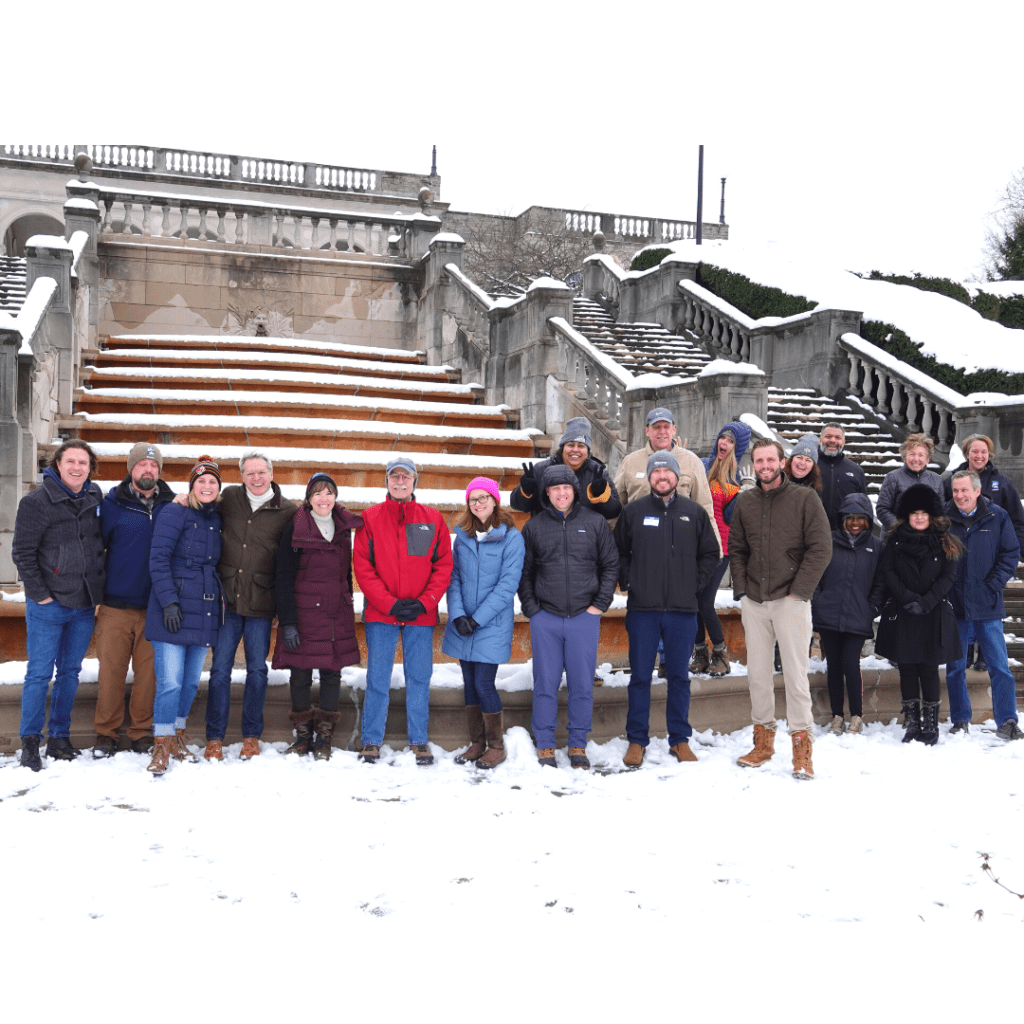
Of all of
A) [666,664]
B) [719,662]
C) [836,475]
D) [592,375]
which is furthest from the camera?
[592,375]

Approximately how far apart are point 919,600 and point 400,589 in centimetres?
360

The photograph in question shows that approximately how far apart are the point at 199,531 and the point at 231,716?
50.0 inches

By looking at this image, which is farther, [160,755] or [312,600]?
[312,600]

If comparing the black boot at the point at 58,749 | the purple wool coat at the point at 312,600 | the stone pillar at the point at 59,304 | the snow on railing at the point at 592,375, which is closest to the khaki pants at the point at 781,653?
the purple wool coat at the point at 312,600

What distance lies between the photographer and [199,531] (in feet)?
18.6

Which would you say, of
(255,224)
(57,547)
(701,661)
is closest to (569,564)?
(701,661)

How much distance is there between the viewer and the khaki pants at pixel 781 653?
5.74 meters

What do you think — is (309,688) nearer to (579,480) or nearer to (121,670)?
(121,670)

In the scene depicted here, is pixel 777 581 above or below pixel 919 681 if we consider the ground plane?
above

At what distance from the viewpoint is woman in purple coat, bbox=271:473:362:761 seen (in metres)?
5.68

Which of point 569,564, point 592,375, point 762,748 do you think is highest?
point 592,375

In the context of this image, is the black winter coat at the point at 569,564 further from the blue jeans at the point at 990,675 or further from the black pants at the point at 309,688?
the blue jeans at the point at 990,675

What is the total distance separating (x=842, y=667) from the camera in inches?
261

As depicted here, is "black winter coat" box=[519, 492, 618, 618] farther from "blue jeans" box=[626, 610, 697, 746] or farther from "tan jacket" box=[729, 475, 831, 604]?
"tan jacket" box=[729, 475, 831, 604]
